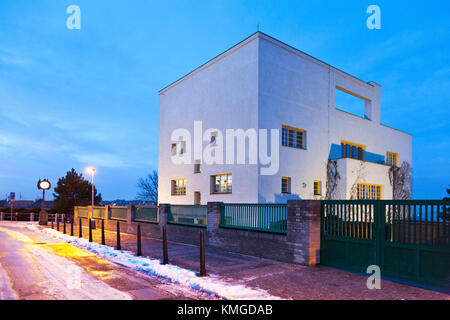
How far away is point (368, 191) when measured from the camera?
71.2 feet

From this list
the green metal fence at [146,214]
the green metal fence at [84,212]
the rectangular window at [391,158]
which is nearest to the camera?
the green metal fence at [146,214]

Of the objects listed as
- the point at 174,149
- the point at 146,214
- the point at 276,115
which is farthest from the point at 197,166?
the point at 276,115

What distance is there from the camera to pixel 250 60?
61.0 ft

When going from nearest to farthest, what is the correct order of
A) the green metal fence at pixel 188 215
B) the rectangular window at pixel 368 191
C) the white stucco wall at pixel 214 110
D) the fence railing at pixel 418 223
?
1. the fence railing at pixel 418 223
2. the green metal fence at pixel 188 215
3. the white stucco wall at pixel 214 110
4. the rectangular window at pixel 368 191

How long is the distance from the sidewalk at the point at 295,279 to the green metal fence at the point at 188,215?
330cm

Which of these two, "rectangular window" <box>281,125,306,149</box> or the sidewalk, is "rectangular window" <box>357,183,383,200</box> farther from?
the sidewalk

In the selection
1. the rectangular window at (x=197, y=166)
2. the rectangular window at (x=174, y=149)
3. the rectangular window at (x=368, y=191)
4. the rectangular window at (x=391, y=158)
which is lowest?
the rectangular window at (x=368, y=191)

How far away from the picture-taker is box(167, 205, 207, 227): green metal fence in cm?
1379

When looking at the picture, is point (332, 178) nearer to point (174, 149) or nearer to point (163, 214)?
point (163, 214)

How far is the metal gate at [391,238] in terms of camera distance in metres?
6.52

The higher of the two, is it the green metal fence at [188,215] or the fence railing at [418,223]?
the fence railing at [418,223]

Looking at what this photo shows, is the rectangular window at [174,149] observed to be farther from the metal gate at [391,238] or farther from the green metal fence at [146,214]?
the metal gate at [391,238]

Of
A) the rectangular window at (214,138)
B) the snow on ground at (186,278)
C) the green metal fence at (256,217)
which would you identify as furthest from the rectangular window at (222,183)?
the snow on ground at (186,278)
